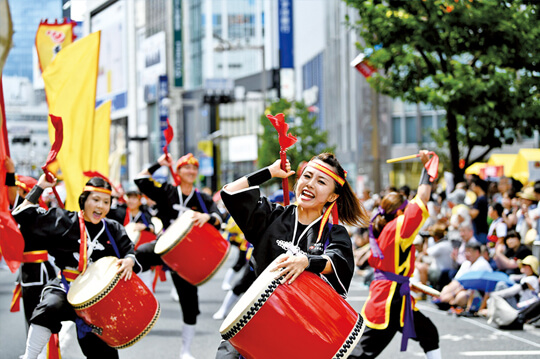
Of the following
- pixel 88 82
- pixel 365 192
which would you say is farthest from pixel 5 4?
pixel 365 192

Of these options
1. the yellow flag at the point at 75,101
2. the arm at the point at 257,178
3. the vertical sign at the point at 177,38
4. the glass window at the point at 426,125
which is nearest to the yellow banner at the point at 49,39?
the yellow flag at the point at 75,101

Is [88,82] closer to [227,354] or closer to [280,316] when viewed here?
[227,354]

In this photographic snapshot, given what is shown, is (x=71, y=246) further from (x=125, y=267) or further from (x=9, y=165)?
(x=9, y=165)

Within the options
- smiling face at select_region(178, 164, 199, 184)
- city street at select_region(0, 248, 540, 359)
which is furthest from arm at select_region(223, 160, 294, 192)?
smiling face at select_region(178, 164, 199, 184)

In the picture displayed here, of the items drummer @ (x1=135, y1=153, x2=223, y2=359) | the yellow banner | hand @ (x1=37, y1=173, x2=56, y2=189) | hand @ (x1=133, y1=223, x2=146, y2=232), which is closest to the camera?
hand @ (x1=37, y1=173, x2=56, y2=189)

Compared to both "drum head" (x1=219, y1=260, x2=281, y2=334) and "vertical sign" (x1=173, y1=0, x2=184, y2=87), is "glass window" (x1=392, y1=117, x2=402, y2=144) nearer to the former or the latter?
"vertical sign" (x1=173, y1=0, x2=184, y2=87)

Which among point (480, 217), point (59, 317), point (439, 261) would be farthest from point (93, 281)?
point (480, 217)

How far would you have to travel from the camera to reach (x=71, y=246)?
5.20 metres

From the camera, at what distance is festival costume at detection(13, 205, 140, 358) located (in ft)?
16.6

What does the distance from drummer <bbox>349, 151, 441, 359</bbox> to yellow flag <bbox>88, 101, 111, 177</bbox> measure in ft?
15.9

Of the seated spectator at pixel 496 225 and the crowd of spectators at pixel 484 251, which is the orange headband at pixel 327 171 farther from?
the seated spectator at pixel 496 225

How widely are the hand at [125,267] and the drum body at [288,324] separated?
67.1 inches

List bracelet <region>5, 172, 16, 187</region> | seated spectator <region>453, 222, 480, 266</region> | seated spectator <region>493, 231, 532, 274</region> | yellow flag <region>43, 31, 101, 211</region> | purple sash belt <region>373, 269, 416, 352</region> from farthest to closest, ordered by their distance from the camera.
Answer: seated spectator <region>453, 222, 480, 266</region> → seated spectator <region>493, 231, 532, 274</region> → yellow flag <region>43, 31, 101, 211</region> → purple sash belt <region>373, 269, 416, 352</region> → bracelet <region>5, 172, 16, 187</region>

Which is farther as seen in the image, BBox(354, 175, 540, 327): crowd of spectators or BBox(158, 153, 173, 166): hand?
BBox(354, 175, 540, 327): crowd of spectators
